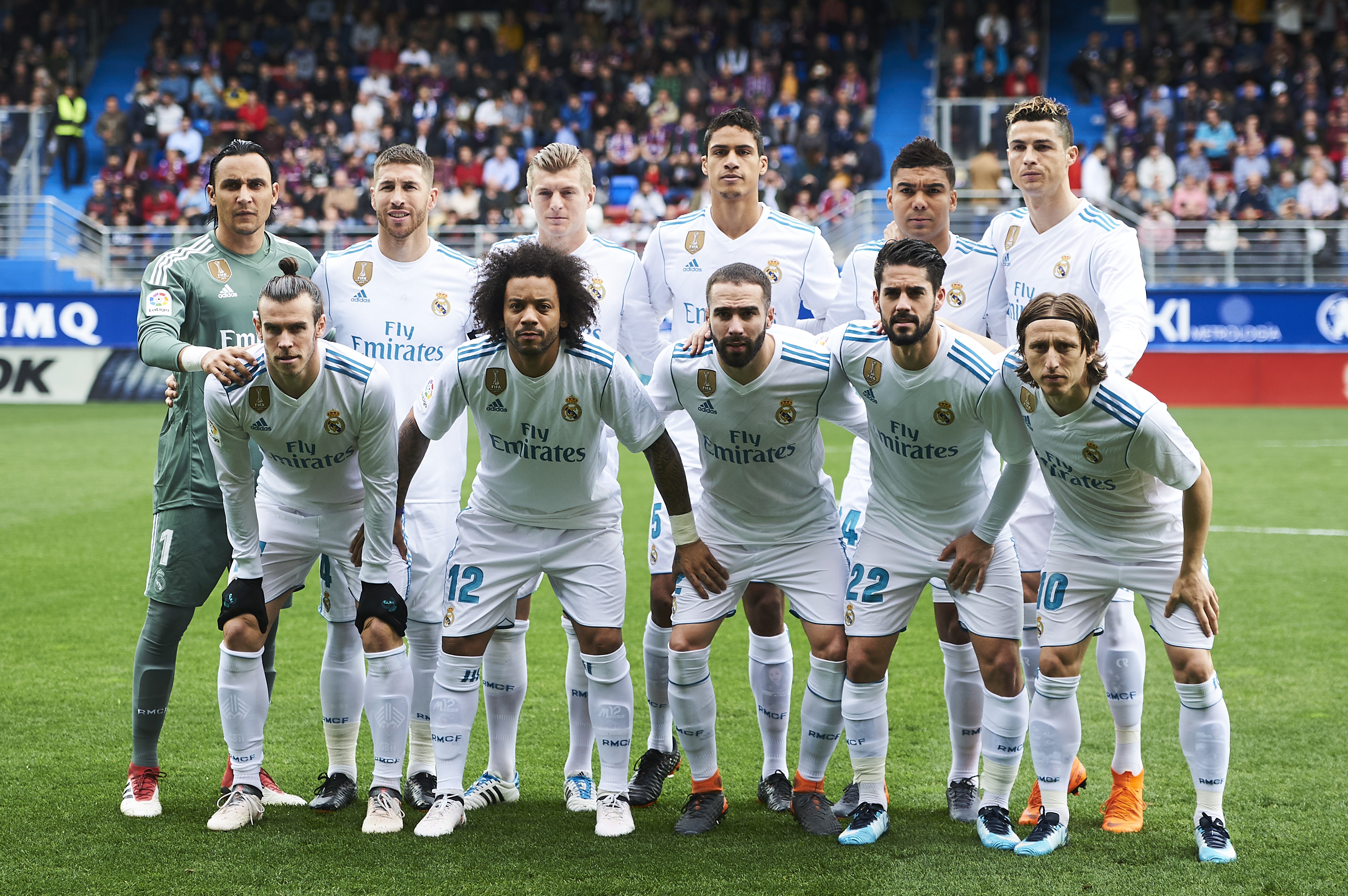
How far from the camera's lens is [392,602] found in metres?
4.59

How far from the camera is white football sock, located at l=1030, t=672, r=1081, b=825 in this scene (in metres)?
4.45

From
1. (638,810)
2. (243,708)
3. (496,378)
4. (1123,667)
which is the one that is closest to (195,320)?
(496,378)

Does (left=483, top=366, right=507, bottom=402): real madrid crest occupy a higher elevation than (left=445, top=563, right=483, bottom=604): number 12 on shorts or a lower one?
higher

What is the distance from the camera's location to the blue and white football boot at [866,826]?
448 cm

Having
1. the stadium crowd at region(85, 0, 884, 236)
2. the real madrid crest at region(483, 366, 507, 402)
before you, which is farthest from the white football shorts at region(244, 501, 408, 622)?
the stadium crowd at region(85, 0, 884, 236)

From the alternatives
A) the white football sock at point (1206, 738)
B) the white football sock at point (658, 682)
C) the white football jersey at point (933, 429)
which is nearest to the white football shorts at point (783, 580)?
the white football jersey at point (933, 429)

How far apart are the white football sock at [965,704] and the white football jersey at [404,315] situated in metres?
2.09

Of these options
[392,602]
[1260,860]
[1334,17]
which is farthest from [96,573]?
[1334,17]

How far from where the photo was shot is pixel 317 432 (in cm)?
457

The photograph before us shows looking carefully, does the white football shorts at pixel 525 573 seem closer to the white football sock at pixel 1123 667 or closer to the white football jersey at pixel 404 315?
the white football jersey at pixel 404 315

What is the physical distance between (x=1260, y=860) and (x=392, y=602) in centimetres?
309

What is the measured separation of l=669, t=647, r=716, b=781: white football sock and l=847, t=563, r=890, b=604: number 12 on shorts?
1.94 ft

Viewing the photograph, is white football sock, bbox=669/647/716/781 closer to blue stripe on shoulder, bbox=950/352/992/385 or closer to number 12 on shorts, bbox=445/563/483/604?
number 12 on shorts, bbox=445/563/483/604

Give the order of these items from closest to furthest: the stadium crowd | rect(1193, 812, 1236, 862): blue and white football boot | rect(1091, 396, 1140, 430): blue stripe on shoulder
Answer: rect(1091, 396, 1140, 430): blue stripe on shoulder → rect(1193, 812, 1236, 862): blue and white football boot → the stadium crowd
